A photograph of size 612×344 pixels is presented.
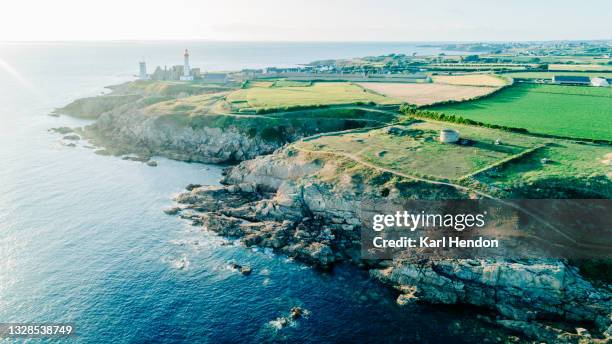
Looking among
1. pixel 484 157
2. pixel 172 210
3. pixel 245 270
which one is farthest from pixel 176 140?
pixel 484 157

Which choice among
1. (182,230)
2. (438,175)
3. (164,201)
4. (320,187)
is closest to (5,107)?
(164,201)

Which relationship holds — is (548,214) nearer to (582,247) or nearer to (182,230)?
(582,247)

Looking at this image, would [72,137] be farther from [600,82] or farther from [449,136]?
[600,82]

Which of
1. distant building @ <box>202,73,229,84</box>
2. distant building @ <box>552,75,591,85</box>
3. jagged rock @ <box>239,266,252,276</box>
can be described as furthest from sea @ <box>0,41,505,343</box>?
distant building @ <box>552,75,591,85</box>

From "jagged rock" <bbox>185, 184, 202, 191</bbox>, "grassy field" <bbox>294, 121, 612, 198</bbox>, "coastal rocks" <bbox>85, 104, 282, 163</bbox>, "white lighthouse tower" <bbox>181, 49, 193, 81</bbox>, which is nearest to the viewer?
"grassy field" <bbox>294, 121, 612, 198</bbox>

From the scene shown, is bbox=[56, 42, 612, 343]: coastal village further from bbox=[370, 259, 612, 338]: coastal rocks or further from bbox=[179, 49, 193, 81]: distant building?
bbox=[179, 49, 193, 81]: distant building
